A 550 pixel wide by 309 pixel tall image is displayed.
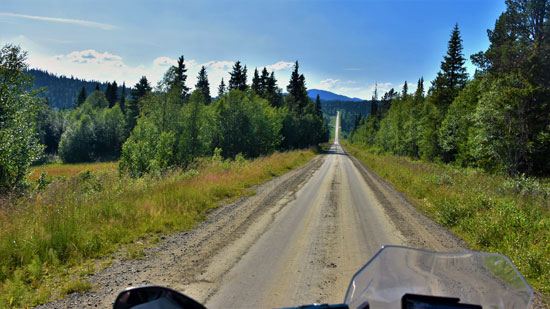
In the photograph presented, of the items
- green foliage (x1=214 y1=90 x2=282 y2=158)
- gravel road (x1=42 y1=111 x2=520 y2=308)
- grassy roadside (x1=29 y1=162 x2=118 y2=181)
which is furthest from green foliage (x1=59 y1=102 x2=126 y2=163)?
gravel road (x1=42 y1=111 x2=520 y2=308)

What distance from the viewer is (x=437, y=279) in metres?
1.92

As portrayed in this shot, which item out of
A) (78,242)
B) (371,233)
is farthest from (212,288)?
(371,233)

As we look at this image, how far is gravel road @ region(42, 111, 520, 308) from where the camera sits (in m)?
4.07

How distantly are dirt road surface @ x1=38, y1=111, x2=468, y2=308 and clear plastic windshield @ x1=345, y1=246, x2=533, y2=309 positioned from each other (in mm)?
2289

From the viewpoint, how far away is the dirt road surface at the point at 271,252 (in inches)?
160

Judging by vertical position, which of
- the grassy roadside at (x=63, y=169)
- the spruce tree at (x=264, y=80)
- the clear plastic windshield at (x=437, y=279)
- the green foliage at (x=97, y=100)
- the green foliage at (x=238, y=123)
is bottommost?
the grassy roadside at (x=63, y=169)

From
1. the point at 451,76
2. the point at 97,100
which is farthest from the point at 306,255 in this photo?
the point at 97,100

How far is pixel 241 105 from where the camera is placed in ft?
92.4

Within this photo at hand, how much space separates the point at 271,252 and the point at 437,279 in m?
4.22

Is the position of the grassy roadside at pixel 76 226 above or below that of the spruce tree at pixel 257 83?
below

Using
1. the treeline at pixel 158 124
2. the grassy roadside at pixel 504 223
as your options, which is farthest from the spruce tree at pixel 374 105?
the grassy roadside at pixel 504 223

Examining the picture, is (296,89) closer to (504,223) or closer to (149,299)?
(504,223)

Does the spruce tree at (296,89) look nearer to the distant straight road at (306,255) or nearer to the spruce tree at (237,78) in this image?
the spruce tree at (237,78)

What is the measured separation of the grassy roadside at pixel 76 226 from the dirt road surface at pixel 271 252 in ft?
1.56
